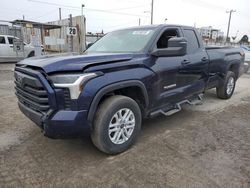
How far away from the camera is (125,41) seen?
421 centimetres

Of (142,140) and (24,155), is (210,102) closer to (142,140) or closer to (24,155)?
(142,140)

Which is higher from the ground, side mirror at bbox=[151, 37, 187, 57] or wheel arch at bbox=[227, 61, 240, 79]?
side mirror at bbox=[151, 37, 187, 57]

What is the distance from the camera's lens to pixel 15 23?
1639 cm

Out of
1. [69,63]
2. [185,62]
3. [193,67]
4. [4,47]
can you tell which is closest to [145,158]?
[69,63]

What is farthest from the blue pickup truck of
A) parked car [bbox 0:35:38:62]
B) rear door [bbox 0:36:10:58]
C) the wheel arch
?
rear door [bbox 0:36:10:58]

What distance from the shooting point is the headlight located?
2754 mm

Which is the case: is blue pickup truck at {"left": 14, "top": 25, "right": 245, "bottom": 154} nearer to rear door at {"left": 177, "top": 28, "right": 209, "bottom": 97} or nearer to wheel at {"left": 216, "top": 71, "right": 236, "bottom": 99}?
rear door at {"left": 177, "top": 28, "right": 209, "bottom": 97}

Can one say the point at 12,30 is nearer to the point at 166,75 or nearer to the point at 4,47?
the point at 4,47

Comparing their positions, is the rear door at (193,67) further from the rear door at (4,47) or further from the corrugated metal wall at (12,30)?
the corrugated metal wall at (12,30)

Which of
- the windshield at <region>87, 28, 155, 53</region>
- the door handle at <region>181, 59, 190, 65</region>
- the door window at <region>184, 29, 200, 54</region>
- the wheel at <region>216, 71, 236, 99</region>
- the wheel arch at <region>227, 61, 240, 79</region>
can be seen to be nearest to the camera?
the windshield at <region>87, 28, 155, 53</region>

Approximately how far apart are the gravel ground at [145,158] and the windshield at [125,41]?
1.45 metres

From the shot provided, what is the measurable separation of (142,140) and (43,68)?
6.10ft

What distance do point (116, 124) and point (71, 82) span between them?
868mm

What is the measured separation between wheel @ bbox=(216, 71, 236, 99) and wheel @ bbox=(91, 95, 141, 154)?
3490 mm
